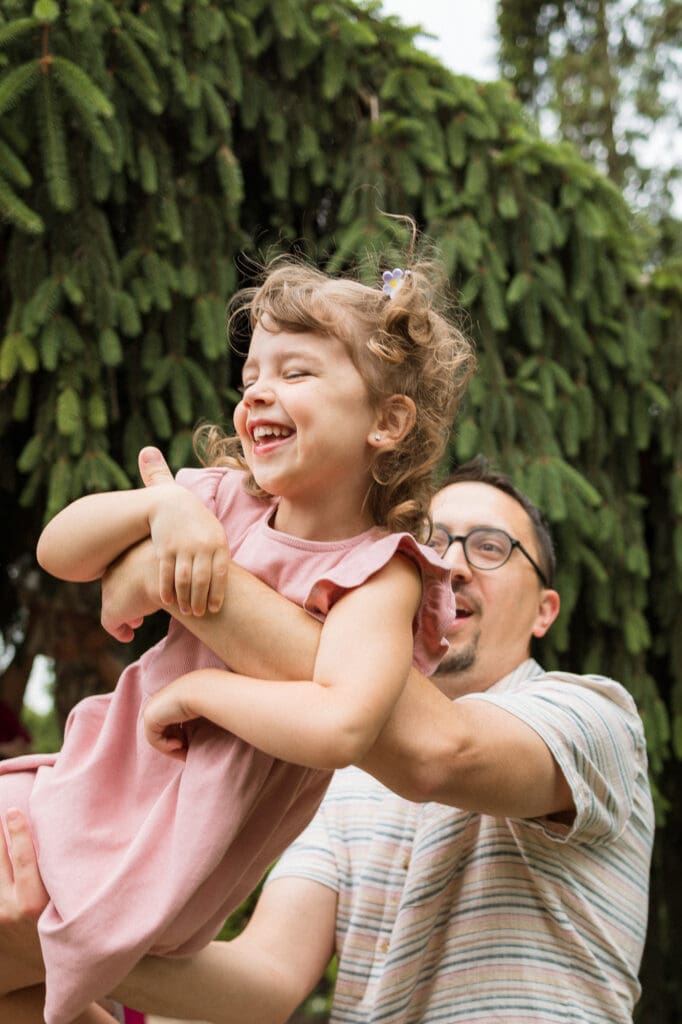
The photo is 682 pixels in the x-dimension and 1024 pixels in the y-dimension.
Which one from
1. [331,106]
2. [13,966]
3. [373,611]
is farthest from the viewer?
[331,106]

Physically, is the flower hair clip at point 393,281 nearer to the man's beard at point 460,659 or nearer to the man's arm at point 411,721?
the man's arm at point 411,721

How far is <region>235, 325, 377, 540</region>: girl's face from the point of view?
153 centimetres

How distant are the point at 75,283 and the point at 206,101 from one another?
2.00 ft

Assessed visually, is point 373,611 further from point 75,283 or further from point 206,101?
point 206,101

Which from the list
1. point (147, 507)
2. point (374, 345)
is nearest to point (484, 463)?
point (374, 345)

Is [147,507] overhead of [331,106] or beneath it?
beneath

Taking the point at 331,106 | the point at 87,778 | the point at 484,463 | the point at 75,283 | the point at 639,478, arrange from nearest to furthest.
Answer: the point at 87,778, the point at 484,463, the point at 75,283, the point at 331,106, the point at 639,478

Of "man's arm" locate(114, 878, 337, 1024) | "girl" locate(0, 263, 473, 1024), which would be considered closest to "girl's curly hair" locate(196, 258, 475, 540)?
"girl" locate(0, 263, 473, 1024)

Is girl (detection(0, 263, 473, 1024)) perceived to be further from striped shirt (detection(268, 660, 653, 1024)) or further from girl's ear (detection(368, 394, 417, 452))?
striped shirt (detection(268, 660, 653, 1024))

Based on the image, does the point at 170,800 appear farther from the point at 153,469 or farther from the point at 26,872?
the point at 153,469

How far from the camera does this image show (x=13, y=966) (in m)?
1.67

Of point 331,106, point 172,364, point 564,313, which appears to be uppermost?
point 331,106

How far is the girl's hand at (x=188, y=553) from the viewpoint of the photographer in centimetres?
144

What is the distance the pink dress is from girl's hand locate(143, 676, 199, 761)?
0.02m
